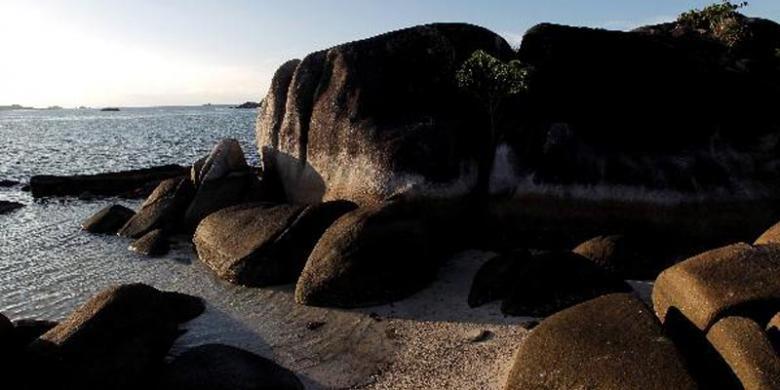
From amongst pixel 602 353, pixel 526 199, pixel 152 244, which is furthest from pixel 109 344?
pixel 526 199

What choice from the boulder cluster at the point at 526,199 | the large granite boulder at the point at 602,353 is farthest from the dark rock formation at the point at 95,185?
the large granite boulder at the point at 602,353

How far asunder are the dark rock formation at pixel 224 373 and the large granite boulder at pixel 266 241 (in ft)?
19.6

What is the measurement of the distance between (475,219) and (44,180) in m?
28.4

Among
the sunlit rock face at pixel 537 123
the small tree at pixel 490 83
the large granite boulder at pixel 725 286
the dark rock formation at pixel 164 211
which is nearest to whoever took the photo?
the large granite boulder at pixel 725 286

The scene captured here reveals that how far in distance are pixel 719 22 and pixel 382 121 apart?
21644 mm

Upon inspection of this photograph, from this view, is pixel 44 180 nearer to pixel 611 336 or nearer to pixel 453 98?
pixel 453 98

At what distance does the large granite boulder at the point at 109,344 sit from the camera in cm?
1128

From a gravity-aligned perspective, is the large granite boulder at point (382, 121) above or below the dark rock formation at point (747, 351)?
above

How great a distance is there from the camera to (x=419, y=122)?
21000 mm

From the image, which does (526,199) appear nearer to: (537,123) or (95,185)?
(537,123)

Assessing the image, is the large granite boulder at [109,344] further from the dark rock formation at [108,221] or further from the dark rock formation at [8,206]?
the dark rock formation at [8,206]

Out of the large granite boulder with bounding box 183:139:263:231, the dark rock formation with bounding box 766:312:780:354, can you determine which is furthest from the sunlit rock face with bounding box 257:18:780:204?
the dark rock formation with bounding box 766:312:780:354

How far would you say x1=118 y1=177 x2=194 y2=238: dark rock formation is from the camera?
24.8 metres

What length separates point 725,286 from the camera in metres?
11.0
